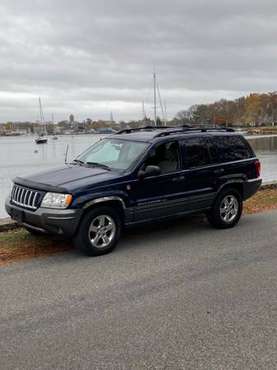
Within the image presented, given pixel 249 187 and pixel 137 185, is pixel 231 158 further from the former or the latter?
pixel 137 185

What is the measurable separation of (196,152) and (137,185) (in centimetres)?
153

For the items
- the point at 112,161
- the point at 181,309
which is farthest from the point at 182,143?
the point at 181,309

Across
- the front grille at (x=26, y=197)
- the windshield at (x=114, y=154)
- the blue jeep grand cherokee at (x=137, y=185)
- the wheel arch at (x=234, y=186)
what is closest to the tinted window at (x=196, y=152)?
the blue jeep grand cherokee at (x=137, y=185)

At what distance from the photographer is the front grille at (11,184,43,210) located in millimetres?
6473

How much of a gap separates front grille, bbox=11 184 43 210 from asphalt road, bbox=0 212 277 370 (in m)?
0.82

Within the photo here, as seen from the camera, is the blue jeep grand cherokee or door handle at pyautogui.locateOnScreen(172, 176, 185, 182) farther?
door handle at pyautogui.locateOnScreen(172, 176, 185, 182)

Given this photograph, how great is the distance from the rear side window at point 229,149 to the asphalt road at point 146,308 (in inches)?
70.5

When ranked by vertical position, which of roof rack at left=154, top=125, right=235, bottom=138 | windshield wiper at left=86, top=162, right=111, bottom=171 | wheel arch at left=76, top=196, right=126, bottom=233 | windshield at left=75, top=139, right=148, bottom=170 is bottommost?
wheel arch at left=76, top=196, right=126, bottom=233

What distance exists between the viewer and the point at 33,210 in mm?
6469

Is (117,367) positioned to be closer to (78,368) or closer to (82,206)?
(78,368)

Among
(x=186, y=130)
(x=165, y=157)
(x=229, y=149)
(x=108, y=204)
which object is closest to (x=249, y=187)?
(x=229, y=149)

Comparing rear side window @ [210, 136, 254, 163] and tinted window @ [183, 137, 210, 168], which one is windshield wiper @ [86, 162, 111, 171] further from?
rear side window @ [210, 136, 254, 163]

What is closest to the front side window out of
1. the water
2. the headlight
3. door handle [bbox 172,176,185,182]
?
door handle [bbox 172,176,185,182]

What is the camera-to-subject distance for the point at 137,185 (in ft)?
22.9
